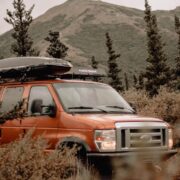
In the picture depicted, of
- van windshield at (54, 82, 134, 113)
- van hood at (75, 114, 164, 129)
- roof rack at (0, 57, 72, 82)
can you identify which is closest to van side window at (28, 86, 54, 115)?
van windshield at (54, 82, 134, 113)

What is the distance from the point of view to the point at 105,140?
7109mm

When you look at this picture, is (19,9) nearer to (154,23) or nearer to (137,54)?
(154,23)

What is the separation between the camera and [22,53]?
4031 centimetres

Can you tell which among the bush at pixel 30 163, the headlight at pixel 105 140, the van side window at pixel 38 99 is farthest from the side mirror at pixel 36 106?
the bush at pixel 30 163

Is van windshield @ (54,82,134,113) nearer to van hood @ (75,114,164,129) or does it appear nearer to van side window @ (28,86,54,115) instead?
van side window @ (28,86,54,115)

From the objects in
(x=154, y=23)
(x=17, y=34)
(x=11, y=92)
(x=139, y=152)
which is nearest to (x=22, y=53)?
(x=17, y=34)

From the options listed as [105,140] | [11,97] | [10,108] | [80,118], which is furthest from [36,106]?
[105,140]

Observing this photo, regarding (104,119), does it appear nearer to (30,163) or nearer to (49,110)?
(49,110)

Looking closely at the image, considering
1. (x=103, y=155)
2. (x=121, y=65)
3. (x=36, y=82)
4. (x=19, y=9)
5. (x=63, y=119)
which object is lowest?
(x=103, y=155)

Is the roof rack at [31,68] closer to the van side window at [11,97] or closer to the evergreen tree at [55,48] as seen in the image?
the van side window at [11,97]

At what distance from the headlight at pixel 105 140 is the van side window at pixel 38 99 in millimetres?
1283

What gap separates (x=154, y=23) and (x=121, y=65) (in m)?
129

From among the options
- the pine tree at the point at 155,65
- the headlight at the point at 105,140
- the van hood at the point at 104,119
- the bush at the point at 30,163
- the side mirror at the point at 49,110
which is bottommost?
the bush at the point at 30,163

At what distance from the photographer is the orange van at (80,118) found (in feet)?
23.4
